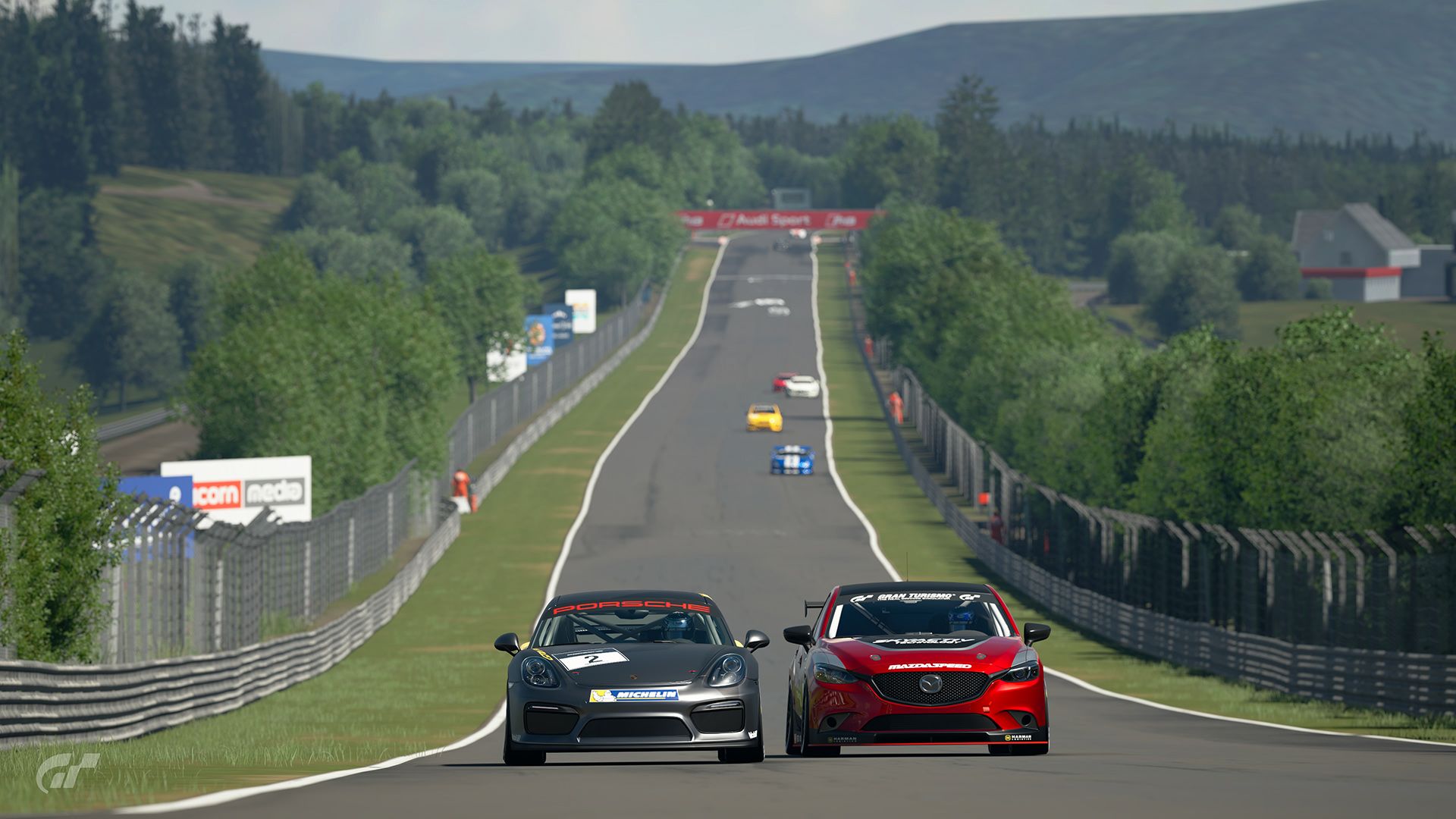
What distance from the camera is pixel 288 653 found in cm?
3825

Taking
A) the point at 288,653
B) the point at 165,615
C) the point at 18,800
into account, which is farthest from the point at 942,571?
the point at 18,800

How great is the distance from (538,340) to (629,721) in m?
122

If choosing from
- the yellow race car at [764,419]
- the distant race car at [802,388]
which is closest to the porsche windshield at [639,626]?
the yellow race car at [764,419]

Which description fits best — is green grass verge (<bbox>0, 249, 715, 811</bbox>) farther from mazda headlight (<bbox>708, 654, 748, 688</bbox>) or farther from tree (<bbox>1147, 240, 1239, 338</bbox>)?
tree (<bbox>1147, 240, 1239, 338</bbox>)

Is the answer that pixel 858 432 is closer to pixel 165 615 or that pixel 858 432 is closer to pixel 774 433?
pixel 774 433

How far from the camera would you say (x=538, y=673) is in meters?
17.5

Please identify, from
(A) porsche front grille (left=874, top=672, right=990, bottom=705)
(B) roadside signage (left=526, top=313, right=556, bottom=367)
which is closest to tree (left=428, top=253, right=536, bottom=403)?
(B) roadside signage (left=526, top=313, right=556, bottom=367)

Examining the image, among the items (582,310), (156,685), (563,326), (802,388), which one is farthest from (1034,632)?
(582,310)

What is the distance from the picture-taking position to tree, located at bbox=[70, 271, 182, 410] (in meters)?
175

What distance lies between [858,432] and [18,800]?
99.3 m

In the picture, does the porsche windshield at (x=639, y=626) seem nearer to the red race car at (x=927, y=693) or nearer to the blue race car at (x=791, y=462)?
the red race car at (x=927, y=693)

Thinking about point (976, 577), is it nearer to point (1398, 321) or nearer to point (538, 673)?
point (538, 673)

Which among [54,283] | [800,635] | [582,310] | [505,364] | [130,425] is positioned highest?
[800,635]

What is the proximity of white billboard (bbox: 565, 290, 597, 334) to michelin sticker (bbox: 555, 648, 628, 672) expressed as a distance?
453 ft
